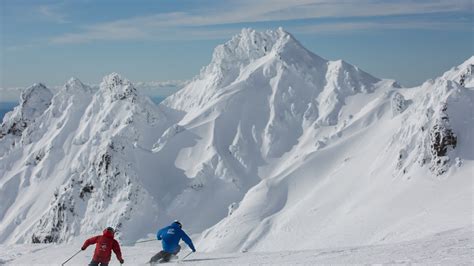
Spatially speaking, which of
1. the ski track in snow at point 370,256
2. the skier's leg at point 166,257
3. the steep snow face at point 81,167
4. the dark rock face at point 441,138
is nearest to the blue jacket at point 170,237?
the skier's leg at point 166,257

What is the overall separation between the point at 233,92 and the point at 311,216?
81.8m

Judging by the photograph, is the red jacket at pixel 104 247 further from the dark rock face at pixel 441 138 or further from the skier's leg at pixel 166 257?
the dark rock face at pixel 441 138

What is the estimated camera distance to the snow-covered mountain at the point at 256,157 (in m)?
69.9

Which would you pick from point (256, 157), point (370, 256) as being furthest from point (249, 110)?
point (370, 256)

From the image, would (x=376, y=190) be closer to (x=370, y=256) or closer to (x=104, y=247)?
(x=370, y=256)

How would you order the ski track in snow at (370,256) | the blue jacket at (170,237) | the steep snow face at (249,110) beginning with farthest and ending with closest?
the steep snow face at (249,110) < the blue jacket at (170,237) < the ski track in snow at (370,256)

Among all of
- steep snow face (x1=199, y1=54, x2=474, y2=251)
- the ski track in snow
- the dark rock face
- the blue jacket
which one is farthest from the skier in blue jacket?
the dark rock face

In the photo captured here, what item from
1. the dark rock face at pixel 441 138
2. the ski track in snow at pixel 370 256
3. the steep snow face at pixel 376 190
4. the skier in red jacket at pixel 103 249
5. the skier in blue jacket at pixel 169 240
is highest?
the skier in red jacket at pixel 103 249

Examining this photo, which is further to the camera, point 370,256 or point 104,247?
point 370,256

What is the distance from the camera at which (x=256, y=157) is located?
143 meters

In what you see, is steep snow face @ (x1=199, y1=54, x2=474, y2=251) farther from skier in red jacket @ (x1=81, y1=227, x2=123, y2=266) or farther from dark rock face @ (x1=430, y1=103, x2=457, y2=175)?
skier in red jacket @ (x1=81, y1=227, x2=123, y2=266)

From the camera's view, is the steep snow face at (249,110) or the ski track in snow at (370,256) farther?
the steep snow face at (249,110)

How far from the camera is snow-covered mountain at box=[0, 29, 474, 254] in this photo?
69938mm

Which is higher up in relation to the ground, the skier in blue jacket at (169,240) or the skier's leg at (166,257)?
the skier in blue jacket at (169,240)
